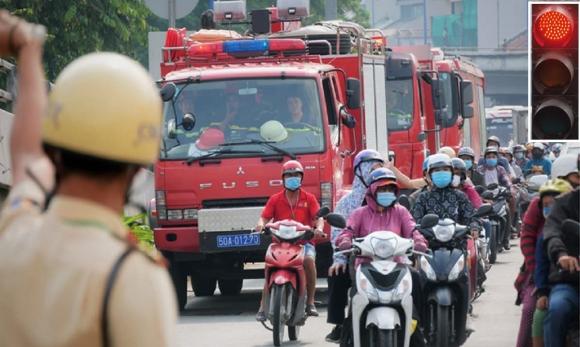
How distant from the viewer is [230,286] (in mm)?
19766

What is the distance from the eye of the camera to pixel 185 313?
1777 centimetres

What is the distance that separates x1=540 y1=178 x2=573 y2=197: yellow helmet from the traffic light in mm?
295

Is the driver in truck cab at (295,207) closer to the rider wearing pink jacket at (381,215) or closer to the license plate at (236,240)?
the license plate at (236,240)

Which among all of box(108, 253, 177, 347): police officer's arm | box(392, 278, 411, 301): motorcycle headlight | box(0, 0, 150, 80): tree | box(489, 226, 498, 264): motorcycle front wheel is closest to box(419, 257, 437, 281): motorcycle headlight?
box(392, 278, 411, 301): motorcycle headlight

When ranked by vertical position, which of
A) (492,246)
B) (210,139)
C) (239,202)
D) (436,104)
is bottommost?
(492,246)

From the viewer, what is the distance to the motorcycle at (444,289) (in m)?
12.4

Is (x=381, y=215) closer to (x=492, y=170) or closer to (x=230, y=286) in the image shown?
(x=230, y=286)

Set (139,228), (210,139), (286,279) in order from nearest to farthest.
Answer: (286,279) < (210,139) < (139,228)

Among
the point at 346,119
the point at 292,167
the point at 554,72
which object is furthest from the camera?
the point at 346,119

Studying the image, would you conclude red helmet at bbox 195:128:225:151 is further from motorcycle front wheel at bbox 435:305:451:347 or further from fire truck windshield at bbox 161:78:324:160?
motorcycle front wheel at bbox 435:305:451:347

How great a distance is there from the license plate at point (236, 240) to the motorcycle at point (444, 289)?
427cm

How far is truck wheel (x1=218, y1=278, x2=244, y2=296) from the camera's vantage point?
64.3 feet

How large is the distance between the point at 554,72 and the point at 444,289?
9.62ft

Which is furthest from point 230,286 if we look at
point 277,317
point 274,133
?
point 277,317
